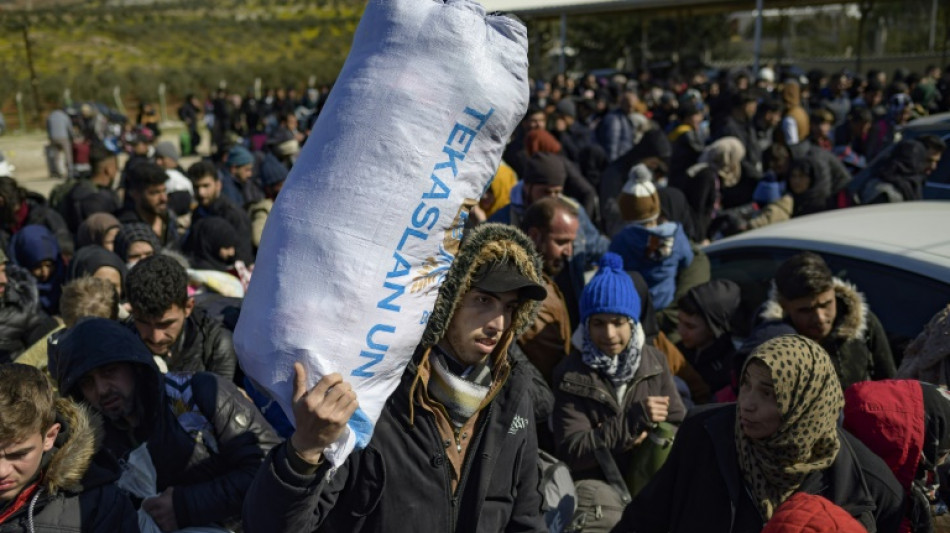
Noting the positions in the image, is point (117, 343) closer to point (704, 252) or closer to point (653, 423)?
point (653, 423)

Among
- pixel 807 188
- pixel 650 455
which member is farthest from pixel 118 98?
pixel 650 455

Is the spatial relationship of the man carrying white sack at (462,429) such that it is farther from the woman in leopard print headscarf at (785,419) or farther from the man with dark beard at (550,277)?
the man with dark beard at (550,277)

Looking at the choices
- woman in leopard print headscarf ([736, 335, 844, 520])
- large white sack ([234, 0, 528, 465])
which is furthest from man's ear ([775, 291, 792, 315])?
large white sack ([234, 0, 528, 465])

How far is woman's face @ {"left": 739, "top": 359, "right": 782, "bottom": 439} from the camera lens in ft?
8.58

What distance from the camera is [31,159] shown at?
20.9 meters

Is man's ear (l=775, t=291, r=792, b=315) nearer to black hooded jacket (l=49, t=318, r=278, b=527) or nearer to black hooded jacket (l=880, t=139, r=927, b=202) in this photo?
black hooded jacket (l=49, t=318, r=278, b=527)

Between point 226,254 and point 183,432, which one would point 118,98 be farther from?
point 183,432

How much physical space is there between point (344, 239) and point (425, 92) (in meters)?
0.40

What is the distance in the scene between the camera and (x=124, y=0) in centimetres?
5831

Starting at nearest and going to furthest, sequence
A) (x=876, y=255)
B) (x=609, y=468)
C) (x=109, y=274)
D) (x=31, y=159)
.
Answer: (x=609, y=468)
(x=876, y=255)
(x=109, y=274)
(x=31, y=159)

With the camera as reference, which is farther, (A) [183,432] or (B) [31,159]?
(B) [31,159]

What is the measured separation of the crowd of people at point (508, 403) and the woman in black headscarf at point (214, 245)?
0.02 metres

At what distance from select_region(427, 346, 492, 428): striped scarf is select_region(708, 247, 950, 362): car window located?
6.85 ft

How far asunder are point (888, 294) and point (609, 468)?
1.64 m
